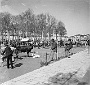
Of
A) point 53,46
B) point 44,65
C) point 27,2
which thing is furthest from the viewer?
point 53,46

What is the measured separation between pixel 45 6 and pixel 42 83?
1.65 meters

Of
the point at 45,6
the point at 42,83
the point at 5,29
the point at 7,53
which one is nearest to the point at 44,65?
the point at 7,53

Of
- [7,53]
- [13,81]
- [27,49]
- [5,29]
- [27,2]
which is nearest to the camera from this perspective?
[13,81]

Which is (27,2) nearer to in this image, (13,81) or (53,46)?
(13,81)

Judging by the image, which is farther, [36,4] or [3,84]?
[36,4]

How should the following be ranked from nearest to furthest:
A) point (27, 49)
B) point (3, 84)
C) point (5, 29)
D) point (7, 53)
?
point (3, 84) → point (7, 53) → point (27, 49) → point (5, 29)

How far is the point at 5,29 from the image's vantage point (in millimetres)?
12906

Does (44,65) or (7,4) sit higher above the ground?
(7,4)

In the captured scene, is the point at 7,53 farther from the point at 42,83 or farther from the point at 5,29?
the point at 5,29

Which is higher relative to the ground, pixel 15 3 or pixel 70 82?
pixel 15 3

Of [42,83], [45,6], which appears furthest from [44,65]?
[45,6]

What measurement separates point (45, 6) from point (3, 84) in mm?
1846

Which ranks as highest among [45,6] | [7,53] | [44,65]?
[45,6]

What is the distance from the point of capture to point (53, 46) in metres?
5.54
